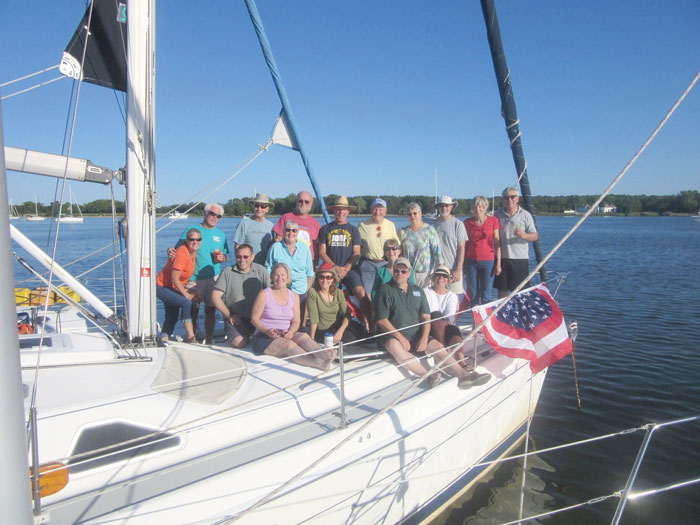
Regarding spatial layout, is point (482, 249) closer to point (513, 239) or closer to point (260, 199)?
point (513, 239)

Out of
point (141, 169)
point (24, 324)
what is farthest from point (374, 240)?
point (24, 324)

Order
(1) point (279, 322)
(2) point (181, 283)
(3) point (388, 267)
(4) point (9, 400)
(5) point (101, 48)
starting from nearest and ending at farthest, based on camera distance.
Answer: (4) point (9, 400) < (5) point (101, 48) < (1) point (279, 322) < (3) point (388, 267) < (2) point (181, 283)

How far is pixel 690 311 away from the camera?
40.9ft

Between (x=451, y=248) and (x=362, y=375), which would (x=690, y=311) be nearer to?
(x=451, y=248)

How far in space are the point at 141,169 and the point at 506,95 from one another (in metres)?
3.84

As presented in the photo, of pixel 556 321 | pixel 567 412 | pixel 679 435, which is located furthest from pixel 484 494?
pixel 679 435

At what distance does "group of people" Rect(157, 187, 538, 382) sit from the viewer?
15.9ft

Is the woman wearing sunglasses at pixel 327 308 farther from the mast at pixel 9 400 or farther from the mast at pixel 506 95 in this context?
the mast at pixel 9 400

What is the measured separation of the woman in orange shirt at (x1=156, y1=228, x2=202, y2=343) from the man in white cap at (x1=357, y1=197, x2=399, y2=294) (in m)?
2.09

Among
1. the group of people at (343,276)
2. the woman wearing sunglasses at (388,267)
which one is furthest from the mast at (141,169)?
the woman wearing sunglasses at (388,267)

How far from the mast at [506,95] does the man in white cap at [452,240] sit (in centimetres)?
91

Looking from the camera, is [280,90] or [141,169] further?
[280,90]

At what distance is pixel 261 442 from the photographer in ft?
11.0

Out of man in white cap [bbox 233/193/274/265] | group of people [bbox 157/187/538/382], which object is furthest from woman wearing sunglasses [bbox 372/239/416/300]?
man in white cap [bbox 233/193/274/265]
